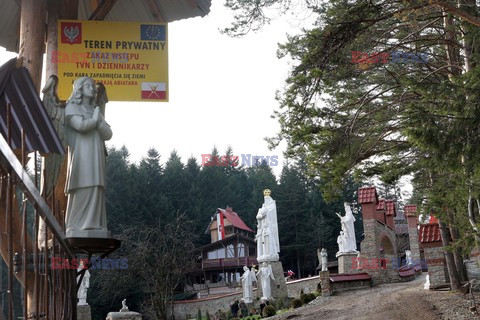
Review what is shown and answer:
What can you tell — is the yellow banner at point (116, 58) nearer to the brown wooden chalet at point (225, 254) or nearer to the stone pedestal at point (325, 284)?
the stone pedestal at point (325, 284)

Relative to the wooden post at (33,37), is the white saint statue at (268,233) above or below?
below

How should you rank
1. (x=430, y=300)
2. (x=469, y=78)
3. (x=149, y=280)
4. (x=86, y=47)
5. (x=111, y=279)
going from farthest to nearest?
1. (x=111, y=279)
2. (x=149, y=280)
3. (x=430, y=300)
4. (x=469, y=78)
5. (x=86, y=47)

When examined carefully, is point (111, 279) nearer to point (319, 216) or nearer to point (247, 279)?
point (247, 279)

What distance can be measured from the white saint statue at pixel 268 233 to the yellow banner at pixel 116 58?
2190 cm

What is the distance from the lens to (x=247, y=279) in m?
28.6

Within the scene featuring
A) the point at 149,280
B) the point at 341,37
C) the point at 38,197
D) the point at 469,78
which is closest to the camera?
the point at 38,197

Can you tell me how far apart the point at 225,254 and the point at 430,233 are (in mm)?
32426

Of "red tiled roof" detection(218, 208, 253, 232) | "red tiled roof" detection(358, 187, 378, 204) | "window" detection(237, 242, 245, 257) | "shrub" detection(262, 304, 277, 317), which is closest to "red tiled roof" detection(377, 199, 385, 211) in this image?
"red tiled roof" detection(358, 187, 378, 204)

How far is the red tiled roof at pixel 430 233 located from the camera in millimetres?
19344

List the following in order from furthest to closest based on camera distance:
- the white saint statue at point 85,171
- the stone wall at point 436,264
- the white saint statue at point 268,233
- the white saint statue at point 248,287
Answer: the white saint statue at point 268,233, the white saint statue at point 248,287, the stone wall at point 436,264, the white saint statue at point 85,171

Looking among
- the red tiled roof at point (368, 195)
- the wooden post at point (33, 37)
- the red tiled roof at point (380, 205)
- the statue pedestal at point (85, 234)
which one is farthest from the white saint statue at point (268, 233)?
the statue pedestal at point (85, 234)

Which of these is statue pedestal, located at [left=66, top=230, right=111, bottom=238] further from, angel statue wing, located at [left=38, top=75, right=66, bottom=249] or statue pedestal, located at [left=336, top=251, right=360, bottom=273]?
statue pedestal, located at [left=336, top=251, right=360, bottom=273]

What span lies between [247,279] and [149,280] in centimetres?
713

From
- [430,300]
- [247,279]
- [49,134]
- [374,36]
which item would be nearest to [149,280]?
[247,279]
